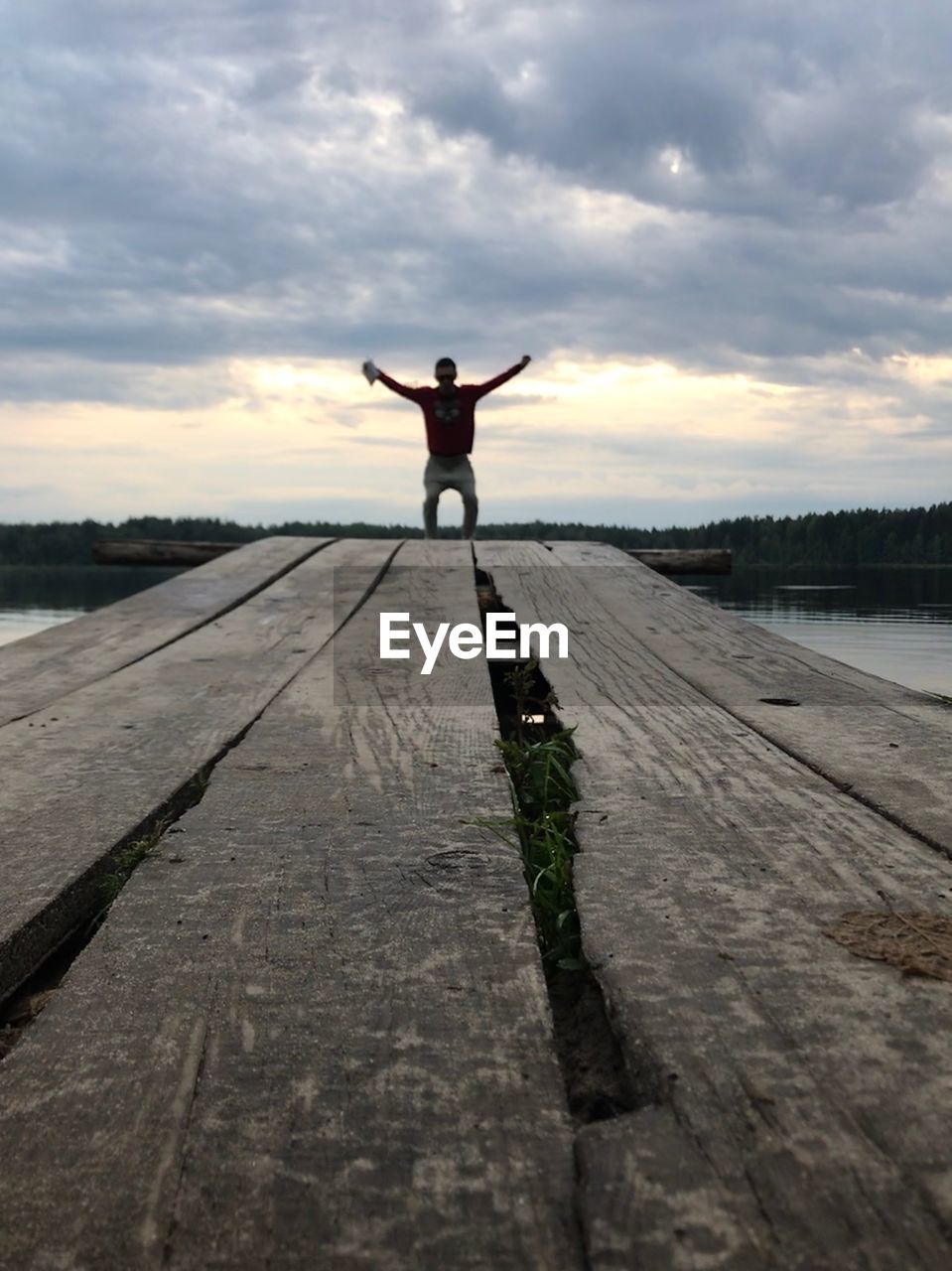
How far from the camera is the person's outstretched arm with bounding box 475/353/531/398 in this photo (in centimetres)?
1010

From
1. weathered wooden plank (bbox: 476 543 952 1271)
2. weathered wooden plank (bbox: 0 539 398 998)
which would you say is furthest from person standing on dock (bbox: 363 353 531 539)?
weathered wooden plank (bbox: 476 543 952 1271)

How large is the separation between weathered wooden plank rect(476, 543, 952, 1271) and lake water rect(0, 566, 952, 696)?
2.08 metres

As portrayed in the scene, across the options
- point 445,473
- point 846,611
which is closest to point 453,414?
point 445,473

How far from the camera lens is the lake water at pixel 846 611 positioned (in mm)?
5512

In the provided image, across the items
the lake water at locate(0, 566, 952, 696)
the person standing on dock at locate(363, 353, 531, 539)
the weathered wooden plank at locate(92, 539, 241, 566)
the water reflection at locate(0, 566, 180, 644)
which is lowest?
the water reflection at locate(0, 566, 180, 644)

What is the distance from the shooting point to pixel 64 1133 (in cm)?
89

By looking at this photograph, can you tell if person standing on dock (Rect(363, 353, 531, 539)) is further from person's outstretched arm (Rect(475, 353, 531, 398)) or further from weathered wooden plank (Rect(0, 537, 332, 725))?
weathered wooden plank (Rect(0, 537, 332, 725))

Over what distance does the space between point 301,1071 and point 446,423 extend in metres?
9.39

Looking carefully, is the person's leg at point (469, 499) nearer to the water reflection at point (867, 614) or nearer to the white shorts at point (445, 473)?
the white shorts at point (445, 473)

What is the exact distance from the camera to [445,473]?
1010 centimetres

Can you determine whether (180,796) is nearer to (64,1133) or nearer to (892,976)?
(64,1133)

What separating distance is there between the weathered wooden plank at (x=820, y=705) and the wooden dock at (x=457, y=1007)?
18mm

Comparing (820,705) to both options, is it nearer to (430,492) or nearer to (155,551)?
(155,551)

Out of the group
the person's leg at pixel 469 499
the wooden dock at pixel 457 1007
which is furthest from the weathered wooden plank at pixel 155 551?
the wooden dock at pixel 457 1007
